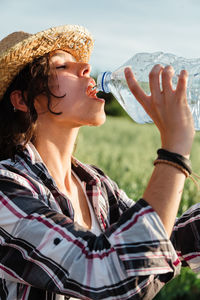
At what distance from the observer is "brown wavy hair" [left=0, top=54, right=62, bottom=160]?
7.98ft

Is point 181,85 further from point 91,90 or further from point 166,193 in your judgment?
point 91,90

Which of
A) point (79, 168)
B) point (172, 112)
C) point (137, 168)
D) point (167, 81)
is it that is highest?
point (167, 81)

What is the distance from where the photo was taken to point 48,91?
2.43 meters

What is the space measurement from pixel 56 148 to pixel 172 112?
995 mm

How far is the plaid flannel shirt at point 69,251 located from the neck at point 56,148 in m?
0.39

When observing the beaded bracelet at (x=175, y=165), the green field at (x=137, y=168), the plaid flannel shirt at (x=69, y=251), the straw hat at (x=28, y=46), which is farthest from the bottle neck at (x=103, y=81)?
the green field at (x=137, y=168)

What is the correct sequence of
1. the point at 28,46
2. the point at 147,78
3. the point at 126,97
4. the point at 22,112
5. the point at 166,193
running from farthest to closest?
the point at 126,97 < the point at 147,78 < the point at 22,112 < the point at 28,46 < the point at 166,193

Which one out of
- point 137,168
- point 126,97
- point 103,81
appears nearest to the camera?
point 103,81

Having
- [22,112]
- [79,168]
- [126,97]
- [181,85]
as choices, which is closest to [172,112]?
[181,85]

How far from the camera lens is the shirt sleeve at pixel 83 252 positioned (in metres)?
1.56

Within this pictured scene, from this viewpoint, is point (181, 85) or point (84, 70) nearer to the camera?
point (181, 85)

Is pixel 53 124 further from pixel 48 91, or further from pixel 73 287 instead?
pixel 73 287

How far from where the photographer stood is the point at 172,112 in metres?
1.64

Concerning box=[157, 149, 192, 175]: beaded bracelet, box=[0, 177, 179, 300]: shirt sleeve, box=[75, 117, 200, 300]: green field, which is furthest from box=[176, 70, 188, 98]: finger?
box=[75, 117, 200, 300]: green field
